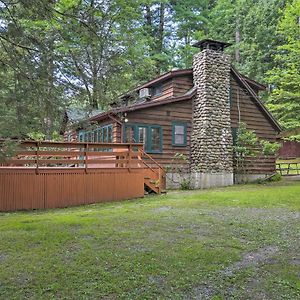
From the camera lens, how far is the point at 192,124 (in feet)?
56.9

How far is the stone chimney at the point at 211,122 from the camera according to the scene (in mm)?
16875

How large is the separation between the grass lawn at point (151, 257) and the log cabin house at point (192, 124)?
8230 millimetres

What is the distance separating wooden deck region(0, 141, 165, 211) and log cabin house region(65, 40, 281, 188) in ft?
10.6

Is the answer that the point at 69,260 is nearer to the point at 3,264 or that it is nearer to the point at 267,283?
the point at 3,264

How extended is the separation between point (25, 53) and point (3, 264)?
3.29 m

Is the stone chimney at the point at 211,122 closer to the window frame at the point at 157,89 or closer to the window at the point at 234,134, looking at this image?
the window at the point at 234,134

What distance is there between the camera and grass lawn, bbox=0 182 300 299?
397 cm

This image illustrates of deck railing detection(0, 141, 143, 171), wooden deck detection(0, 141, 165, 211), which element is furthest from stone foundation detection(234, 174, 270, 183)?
wooden deck detection(0, 141, 165, 211)

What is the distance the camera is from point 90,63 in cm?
617

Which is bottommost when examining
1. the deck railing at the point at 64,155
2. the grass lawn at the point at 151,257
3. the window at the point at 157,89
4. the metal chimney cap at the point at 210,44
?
the grass lawn at the point at 151,257

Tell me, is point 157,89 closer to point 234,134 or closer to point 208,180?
point 234,134

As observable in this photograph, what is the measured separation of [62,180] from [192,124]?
8319mm

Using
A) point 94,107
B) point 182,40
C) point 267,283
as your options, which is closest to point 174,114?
point 94,107

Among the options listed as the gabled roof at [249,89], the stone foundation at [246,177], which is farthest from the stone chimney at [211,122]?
the stone foundation at [246,177]
